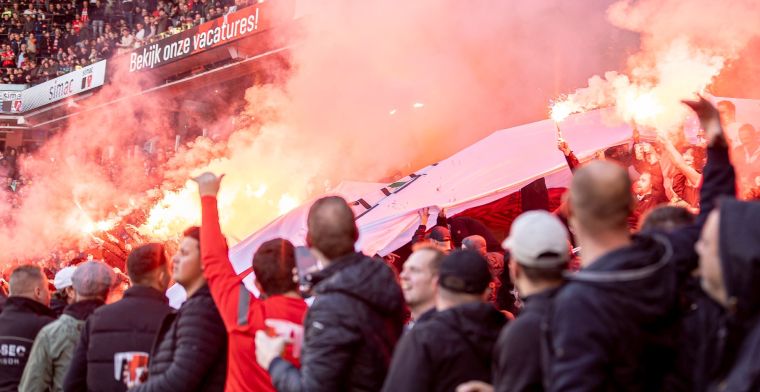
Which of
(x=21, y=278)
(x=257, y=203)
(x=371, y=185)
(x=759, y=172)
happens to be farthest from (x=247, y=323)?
(x=257, y=203)

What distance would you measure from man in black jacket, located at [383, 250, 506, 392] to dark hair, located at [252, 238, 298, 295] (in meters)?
0.80

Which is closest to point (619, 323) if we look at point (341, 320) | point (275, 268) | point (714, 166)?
point (714, 166)

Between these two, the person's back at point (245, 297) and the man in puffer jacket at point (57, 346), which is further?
the man in puffer jacket at point (57, 346)

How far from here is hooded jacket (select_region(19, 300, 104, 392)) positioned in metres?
4.11

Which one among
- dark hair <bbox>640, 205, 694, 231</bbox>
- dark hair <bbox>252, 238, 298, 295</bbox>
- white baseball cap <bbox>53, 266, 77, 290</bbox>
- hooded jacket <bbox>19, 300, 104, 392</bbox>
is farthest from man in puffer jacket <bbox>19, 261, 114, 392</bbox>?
dark hair <bbox>640, 205, 694, 231</bbox>

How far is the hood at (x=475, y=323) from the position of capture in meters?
2.49

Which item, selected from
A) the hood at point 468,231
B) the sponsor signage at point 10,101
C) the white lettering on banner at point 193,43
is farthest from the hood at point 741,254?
the sponsor signage at point 10,101

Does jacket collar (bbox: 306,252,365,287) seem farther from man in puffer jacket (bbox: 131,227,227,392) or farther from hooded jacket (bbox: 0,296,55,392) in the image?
hooded jacket (bbox: 0,296,55,392)

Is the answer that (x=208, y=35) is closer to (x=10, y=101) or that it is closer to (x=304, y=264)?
(x=10, y=101)

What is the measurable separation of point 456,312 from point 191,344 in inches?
48.3

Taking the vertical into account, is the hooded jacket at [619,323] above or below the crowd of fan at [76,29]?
below

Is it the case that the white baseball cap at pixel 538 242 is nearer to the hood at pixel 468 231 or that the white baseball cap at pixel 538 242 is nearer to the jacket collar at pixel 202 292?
the jacket collar at pixel 202 292

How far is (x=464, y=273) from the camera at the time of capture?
2.59m

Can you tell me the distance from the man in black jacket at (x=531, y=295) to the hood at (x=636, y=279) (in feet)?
0.61
